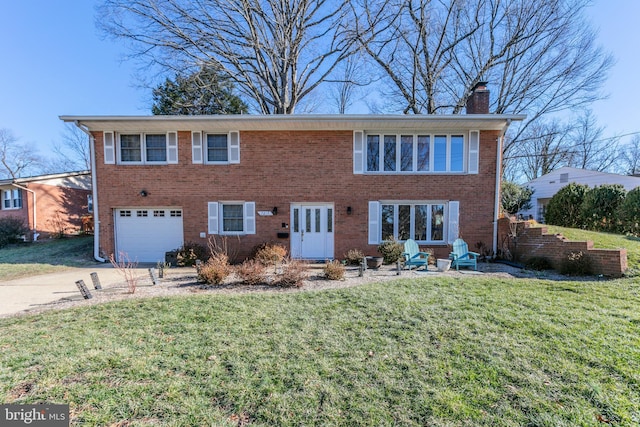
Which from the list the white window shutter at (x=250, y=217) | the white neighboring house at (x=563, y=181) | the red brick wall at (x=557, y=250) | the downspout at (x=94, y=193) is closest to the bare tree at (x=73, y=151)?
the downspout at (x=94, y=193)

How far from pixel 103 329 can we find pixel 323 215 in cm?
715

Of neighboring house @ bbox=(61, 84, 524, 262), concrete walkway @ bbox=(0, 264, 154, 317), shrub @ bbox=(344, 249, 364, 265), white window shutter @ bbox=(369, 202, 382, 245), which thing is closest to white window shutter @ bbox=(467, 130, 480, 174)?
neighboring house @ bbox=(61, 84, 524, 262)

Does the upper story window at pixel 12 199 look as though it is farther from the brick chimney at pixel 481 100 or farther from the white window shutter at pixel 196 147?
the brick chimney at pixel 481 100

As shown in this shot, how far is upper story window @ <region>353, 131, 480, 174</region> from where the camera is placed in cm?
986

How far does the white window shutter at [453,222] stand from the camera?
9828 millimetres

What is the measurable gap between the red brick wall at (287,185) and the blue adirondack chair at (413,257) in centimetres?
166

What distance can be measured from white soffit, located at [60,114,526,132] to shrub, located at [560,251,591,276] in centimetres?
452

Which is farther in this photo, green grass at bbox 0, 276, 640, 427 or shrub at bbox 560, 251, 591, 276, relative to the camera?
shrub at bbox 560, 251, 591, 276

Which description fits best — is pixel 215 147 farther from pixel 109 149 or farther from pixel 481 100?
pixel 481 100

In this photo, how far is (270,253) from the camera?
8.92 metres

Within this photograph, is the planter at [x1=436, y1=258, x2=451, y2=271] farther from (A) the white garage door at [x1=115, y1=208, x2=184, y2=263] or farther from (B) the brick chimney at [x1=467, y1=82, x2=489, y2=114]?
(A) the white garage door at [x1=115, y1=208, x2=184, y2=263]

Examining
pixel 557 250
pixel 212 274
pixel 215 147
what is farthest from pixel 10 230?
pixel 557 250

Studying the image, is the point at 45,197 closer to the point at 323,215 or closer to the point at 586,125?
the point at 323,215

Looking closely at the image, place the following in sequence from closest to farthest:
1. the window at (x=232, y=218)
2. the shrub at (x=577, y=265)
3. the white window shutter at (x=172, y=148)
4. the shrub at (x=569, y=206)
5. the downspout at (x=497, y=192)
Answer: the shrub at (x=577, y=265) → the downspout at (x=497, y=192) → the white window shutter at (x=172, y=148) → the window at (x=232, y=218) → the shrub at (x=569, y=206)
